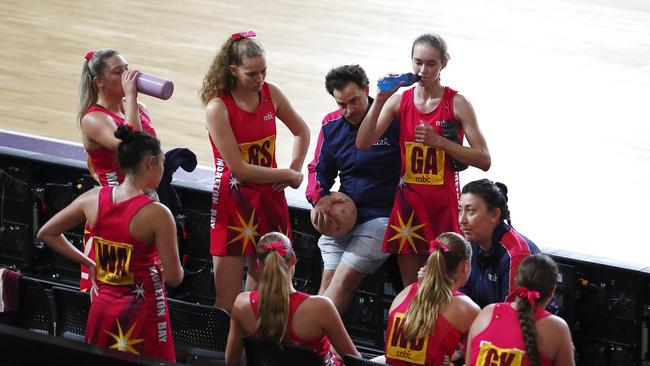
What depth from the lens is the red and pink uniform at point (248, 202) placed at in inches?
194

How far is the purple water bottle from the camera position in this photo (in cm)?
484

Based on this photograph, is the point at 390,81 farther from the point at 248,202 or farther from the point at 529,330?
the point at 529,330

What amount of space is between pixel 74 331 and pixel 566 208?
157 inches

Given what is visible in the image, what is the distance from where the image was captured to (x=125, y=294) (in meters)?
4.07

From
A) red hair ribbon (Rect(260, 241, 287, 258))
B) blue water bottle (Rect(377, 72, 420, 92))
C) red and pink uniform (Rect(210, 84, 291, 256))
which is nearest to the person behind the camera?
red hair ribbon (Rect(260, 241, 287, 258))

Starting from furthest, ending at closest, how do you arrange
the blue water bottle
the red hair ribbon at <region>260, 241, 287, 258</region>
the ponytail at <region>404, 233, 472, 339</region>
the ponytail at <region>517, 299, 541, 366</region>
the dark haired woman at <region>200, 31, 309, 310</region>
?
the dark haired woman at <region>200, 31, 309, 310</region>, the blue water bottle, the red hair ribbon at <region>260, 241, 287, 258</region>, the ponytail at <region>404, 233, 472, 339</region>, the ponytail at <region>517, 299, 541, 366</region>

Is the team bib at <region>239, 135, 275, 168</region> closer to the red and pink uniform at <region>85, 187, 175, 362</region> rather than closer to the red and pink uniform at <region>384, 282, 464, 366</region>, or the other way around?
the red and pink uniform at <region>85, 187, 175, 362</region>

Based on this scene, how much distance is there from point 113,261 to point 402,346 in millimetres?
1078

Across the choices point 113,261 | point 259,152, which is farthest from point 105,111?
point 113,261

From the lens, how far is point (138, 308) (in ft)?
13.3

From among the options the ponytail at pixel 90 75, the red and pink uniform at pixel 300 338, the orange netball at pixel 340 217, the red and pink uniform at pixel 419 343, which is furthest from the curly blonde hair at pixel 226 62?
the red and pink uniform at pixel 419 343

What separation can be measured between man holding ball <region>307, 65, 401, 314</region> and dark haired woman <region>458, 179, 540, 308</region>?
575mm

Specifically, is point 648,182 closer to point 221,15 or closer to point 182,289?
point 182,289

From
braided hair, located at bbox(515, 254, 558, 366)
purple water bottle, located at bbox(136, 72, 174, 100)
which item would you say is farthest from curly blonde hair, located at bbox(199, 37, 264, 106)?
braided hair, located at bbox(515, 254, 558, 366)
